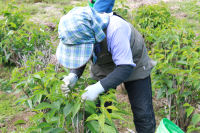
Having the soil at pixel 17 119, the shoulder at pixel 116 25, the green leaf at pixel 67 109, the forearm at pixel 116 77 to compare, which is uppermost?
the shoulder at pixel 116 25

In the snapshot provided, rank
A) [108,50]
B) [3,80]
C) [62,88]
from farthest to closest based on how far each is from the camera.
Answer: [3,80]
[108,50]
[62,88]

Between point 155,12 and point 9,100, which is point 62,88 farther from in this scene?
point 155,12

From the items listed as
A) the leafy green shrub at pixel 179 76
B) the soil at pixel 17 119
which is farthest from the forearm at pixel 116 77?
the soil at pixel 17 119

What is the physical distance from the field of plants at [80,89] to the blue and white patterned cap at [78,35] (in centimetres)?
16

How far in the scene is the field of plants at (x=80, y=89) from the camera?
53.2 inches

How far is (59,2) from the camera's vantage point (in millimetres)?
7934

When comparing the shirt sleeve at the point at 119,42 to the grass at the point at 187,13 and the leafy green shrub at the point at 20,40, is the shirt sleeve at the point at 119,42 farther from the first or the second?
the grass at the point at 187,13

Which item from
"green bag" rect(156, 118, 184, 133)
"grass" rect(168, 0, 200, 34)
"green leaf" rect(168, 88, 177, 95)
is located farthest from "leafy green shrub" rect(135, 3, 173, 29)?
"green bag" rect(156, 118, 184, 133)

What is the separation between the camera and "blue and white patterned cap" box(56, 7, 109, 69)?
1441 millimetres

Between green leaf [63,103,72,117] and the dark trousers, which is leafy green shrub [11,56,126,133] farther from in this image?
the dark trousers

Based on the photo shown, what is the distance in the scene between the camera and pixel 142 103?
1.94 meters

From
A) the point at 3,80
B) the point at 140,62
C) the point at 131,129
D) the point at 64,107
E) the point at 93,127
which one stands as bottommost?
the point at 131,129

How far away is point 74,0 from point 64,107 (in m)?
7.62

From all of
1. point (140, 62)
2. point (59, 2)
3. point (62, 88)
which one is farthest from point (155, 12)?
point (59, 2)
